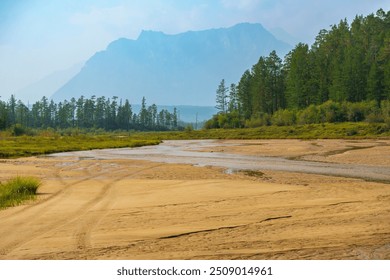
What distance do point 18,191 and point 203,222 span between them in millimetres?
10180

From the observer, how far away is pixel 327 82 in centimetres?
10838

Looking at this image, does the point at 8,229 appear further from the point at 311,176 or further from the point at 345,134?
the point at 345,134

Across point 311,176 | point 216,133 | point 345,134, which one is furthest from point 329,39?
point 311,176

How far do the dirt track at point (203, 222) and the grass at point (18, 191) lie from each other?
23.5 inches

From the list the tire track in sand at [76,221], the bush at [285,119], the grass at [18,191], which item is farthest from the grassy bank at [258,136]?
the tire track in sand at [76,221]

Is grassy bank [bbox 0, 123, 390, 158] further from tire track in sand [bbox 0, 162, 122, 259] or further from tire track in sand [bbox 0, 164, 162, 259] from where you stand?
tire track in sand [bbox 0, 162, 122, 259]

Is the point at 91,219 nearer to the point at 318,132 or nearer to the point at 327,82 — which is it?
the point at 318,132

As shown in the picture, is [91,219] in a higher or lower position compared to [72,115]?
lower

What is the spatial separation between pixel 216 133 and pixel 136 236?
324ft

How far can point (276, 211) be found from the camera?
13.6m

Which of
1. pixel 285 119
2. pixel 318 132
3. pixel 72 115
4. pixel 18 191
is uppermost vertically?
pixel 72 115

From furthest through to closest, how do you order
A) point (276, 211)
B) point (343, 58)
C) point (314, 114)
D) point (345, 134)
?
point (343, 58), point (314, 114), point (345, 134), point (276, 211)

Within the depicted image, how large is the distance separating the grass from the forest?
73.8 metres

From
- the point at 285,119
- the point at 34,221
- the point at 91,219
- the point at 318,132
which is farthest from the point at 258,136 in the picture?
the point at 34,221
